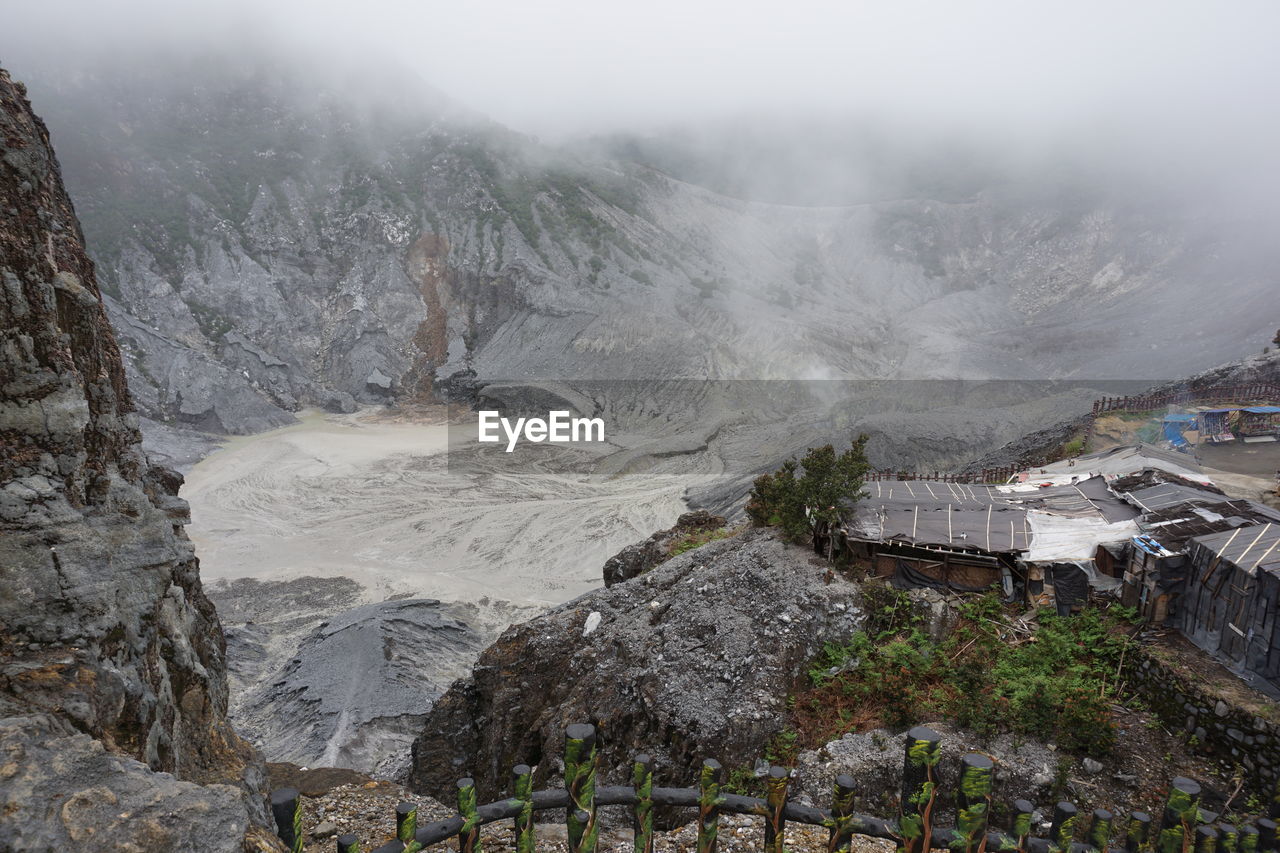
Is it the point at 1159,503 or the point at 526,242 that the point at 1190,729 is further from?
the point at 526,242

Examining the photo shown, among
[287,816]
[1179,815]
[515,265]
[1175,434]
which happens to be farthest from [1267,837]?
[515,265]

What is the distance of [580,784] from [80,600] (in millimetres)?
3547

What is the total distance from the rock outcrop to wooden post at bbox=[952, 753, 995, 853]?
6.03m

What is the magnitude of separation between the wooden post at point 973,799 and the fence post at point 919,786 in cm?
14

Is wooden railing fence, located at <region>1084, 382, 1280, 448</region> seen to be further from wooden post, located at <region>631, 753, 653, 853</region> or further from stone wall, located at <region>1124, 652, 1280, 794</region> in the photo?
wooden post, located at <region>631, 753, 653, 853</region>

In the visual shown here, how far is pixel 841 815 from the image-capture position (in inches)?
152

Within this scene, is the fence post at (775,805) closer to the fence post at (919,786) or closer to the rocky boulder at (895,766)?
the fence post at (919,786)

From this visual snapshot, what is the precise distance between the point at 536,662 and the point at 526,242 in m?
52.2

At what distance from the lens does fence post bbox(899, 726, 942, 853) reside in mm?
3623

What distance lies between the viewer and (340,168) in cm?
6612

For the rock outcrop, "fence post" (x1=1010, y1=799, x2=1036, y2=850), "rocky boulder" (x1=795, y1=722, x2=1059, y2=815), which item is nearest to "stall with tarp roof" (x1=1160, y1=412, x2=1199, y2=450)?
the rock outcrop

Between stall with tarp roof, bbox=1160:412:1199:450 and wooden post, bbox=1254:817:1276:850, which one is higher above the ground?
stall with tarp roof, bbox=1160:412:1199:450

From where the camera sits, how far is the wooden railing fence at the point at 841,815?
140 inches

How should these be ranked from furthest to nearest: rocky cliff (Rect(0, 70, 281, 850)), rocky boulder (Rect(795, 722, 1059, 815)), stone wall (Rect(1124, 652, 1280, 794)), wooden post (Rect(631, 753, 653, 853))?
rocky boulder (Rect(795, 722, 1059, 815)), stone wall (Rect(1124, 652, 1280, 794)), wooden post (Rect(631, 753, 653, 853)), rocky cliff (Rect(0, 70, 281, 850))
